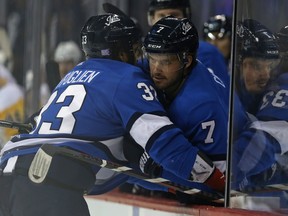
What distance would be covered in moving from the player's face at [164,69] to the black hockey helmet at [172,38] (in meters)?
0.02

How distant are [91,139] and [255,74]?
0.53 m

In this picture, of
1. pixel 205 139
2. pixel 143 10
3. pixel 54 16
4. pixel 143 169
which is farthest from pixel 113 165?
pixel 54 16

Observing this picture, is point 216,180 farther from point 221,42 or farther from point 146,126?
point 221,42

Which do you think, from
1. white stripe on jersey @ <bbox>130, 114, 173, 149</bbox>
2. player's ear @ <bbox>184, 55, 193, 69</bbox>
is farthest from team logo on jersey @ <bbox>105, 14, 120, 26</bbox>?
white stripe on jersey @ <bbox>130, 114, 173, 149</bbox>

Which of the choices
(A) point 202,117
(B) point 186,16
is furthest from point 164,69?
(B) point 186,16

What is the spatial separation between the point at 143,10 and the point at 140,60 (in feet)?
6.28

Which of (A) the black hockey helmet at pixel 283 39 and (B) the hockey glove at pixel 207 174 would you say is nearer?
(A) the black hockey helmet at pixel 283 39

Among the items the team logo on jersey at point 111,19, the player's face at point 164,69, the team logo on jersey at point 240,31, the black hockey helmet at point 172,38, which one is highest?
the team logo on jersey at point 240,31

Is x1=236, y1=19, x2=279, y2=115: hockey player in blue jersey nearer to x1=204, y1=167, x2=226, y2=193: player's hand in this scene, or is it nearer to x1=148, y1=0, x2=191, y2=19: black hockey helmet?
x1=204, y1=167, x2=226, y2=193: player's hand

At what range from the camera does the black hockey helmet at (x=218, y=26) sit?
172 inches

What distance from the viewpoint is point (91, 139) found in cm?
266

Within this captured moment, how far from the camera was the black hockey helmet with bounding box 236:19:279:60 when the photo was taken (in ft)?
8.30

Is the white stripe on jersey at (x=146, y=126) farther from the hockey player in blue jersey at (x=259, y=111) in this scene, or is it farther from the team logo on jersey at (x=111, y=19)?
the team logo on jersey at (x=111, y=19)

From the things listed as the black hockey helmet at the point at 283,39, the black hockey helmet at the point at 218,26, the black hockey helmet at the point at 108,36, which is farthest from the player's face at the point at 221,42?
the black hockey helmet at the point at 283,39
